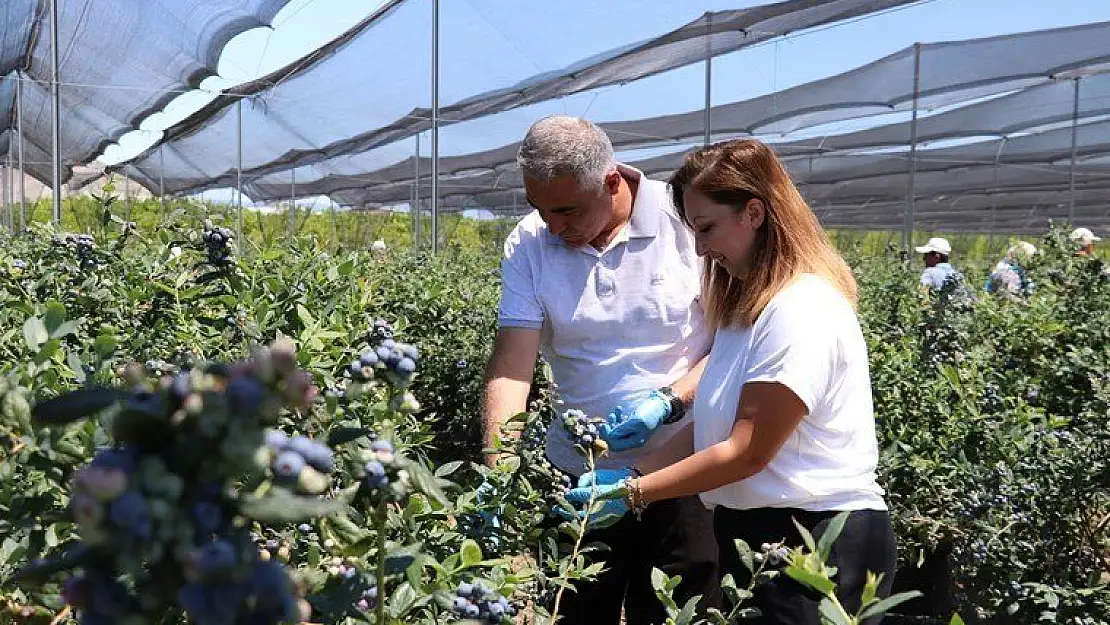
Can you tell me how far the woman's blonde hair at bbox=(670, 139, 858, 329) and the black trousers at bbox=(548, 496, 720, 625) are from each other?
0.61 metres

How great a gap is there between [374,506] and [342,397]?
405mm

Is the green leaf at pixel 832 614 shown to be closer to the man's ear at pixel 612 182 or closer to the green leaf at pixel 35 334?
the green leaf at pixel 35 334

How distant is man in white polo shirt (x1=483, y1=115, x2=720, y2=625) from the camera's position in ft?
7.66

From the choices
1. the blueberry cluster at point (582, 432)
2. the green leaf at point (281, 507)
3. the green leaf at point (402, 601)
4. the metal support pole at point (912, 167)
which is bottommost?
the green leaf at point (402, 601)

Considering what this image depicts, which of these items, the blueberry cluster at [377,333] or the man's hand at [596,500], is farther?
the man's hand at [596,500]

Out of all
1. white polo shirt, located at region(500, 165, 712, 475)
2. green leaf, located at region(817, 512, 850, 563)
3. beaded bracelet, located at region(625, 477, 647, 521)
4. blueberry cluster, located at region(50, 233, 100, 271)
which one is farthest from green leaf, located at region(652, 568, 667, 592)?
blueberry cluster, located at region(50, 233, 100, 271)

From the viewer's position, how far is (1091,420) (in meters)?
3.21

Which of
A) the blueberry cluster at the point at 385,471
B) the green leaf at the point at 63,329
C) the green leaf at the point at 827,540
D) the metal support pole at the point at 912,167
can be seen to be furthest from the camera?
the metal support pole at the point at 912,167

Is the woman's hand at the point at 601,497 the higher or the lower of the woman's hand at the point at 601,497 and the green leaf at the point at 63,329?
the lower

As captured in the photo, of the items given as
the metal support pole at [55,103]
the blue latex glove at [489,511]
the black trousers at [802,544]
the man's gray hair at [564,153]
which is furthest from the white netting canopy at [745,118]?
the blue latex glove at [489,511]

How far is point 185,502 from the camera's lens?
20.9 inches

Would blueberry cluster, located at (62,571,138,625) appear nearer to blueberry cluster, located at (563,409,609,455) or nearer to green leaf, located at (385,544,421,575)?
green leaf, located at (385,544,421,575)

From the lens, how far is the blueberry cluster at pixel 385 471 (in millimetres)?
789

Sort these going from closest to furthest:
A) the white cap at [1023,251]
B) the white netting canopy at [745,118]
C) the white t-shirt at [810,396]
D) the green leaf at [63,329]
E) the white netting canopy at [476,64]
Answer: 1. the green leaf at [63,329]
2. the white t-shirt at [810,396]
3. the white cap at [1023,251]
4. the white netting canopy at [476,64]
5. the white netting canopy at [745,118]
